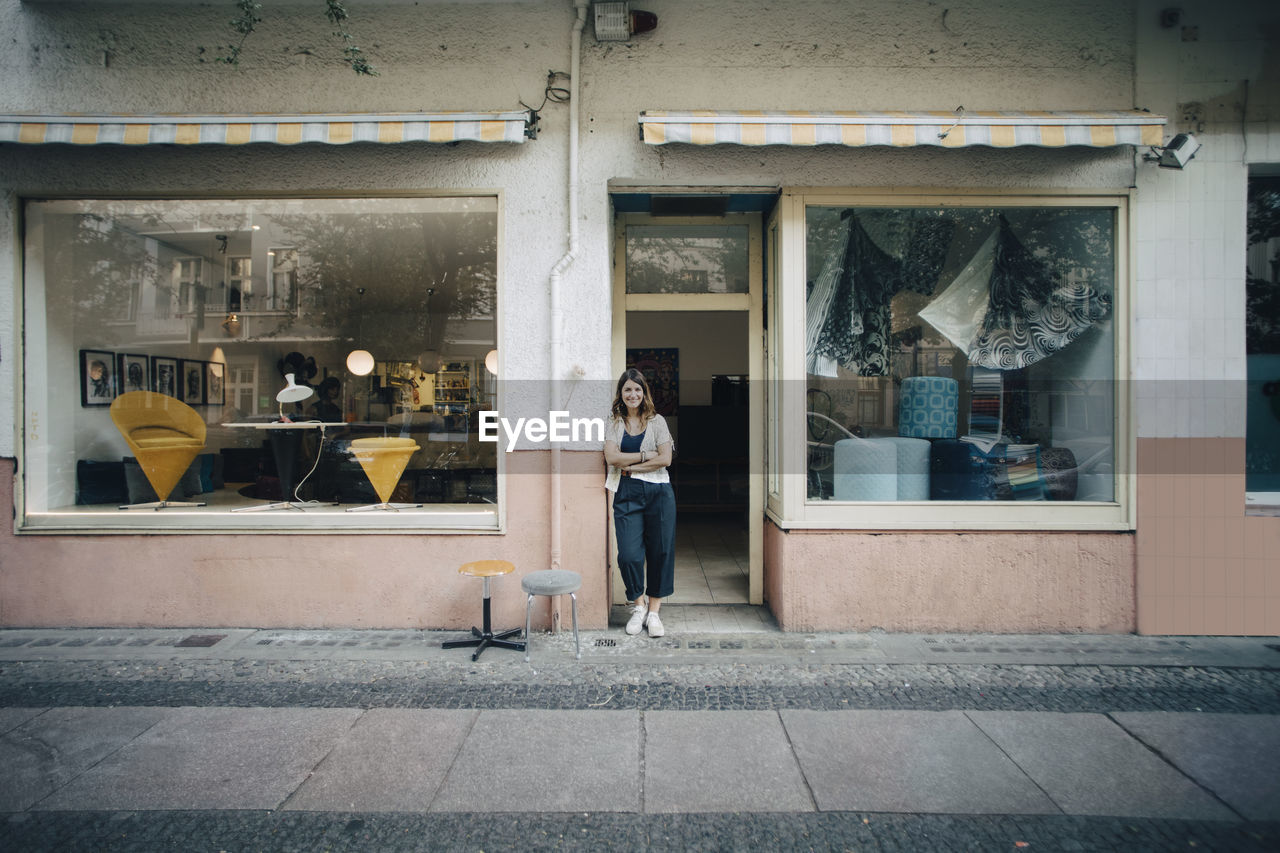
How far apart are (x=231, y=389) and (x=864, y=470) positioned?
6.98m

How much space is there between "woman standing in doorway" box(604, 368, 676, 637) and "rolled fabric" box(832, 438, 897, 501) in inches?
53.8

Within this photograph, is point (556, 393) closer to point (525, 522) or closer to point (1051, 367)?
point (525, 522)

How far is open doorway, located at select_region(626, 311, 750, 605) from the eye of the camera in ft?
31.3

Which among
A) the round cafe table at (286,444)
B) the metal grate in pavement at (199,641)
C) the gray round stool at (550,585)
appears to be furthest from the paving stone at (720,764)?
the round cafe table at (286,444)

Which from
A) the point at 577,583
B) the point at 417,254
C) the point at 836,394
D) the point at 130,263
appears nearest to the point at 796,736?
the point at 577,583

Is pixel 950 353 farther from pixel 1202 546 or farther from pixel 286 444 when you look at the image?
pixel 286 444

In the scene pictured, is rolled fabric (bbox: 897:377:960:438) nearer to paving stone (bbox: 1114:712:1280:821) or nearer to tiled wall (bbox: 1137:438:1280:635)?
tiled wall (bbox: 1137:438:1280:635)

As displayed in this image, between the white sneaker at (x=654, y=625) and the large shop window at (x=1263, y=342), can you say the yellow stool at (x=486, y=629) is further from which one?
the large shop window at (x=1263, y=342)

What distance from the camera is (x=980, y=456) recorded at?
17.3ft

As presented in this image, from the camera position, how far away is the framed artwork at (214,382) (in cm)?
699

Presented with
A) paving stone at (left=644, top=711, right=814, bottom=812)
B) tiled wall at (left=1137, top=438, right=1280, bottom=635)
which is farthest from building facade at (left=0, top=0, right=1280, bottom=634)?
paving stone at (left=644, top=711, right=814, bottom=812)

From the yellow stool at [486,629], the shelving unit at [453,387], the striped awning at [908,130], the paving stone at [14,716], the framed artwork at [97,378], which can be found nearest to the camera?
the paving stone at [14,716]

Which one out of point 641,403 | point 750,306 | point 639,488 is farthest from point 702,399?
point 639,488

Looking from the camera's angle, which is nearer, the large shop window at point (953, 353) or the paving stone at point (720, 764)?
the paving stone at point (720, 764)
